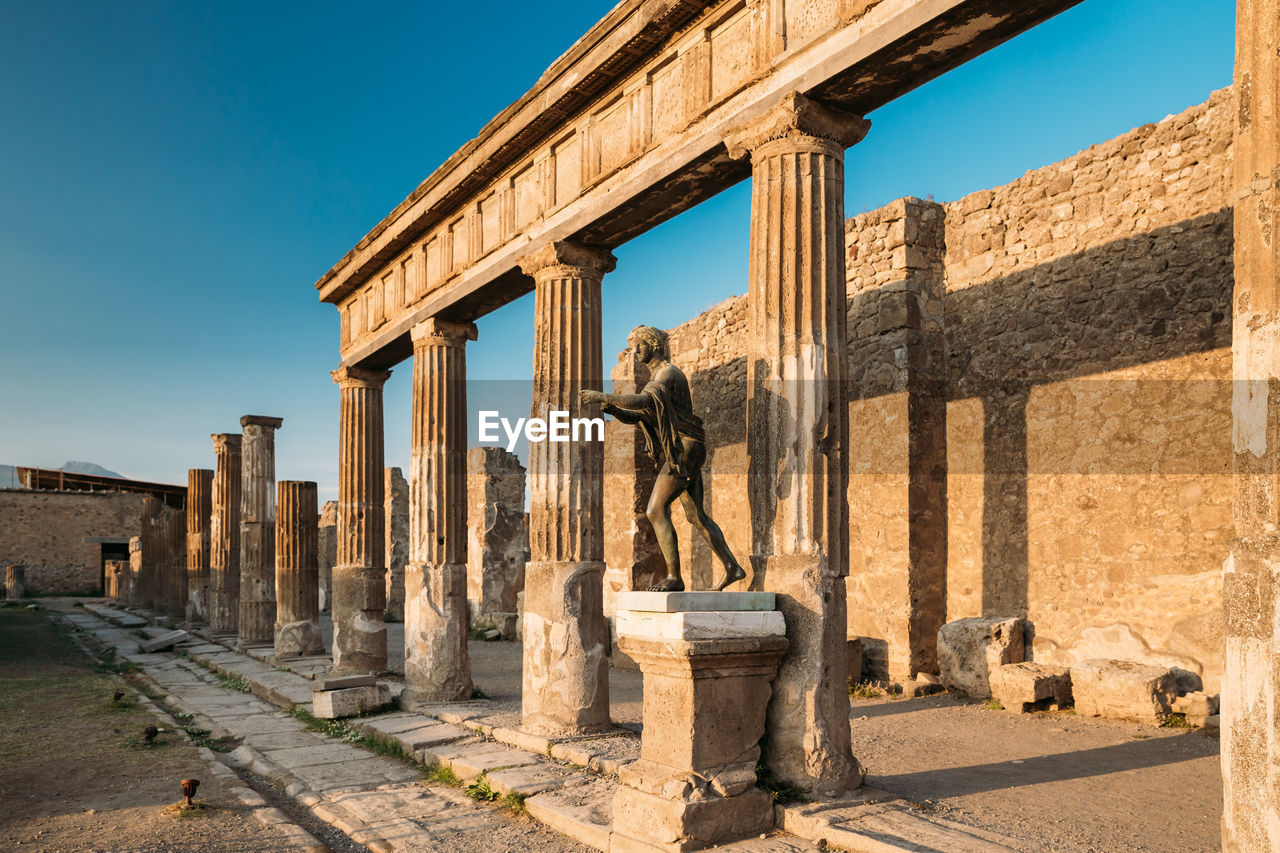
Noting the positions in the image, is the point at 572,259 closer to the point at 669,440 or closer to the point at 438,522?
the point at 669,440

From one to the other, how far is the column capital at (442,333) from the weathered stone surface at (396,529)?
1149 centimetres

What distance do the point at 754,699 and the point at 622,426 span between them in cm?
876

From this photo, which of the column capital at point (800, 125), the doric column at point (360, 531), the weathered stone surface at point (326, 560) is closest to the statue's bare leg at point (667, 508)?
the column capital at point (800, 125)

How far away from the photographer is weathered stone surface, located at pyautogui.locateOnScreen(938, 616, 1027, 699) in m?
8.85

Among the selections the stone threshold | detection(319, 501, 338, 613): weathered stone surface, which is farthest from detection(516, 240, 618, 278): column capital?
detection(319, 501, 338, 613): weathered stone surface

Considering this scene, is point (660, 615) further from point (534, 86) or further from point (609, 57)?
point (534, 86)

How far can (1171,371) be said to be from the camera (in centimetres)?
802

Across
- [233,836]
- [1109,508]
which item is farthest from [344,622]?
[1109,508]

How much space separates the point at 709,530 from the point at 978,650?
4.45 m

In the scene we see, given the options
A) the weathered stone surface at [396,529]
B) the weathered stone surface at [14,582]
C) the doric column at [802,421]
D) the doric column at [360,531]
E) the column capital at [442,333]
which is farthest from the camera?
the weathered stone surface at [14,582]

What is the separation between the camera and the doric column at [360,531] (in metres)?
11.3

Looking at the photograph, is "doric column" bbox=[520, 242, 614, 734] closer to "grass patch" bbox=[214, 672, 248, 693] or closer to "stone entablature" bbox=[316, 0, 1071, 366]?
"stone entablature" bbox=[316, 0, 1071, 366]

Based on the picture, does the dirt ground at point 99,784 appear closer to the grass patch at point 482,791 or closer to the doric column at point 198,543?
the grass patch at point 482,791

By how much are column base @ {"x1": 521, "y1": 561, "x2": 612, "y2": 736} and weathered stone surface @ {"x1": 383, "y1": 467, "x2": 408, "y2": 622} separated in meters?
14.0
